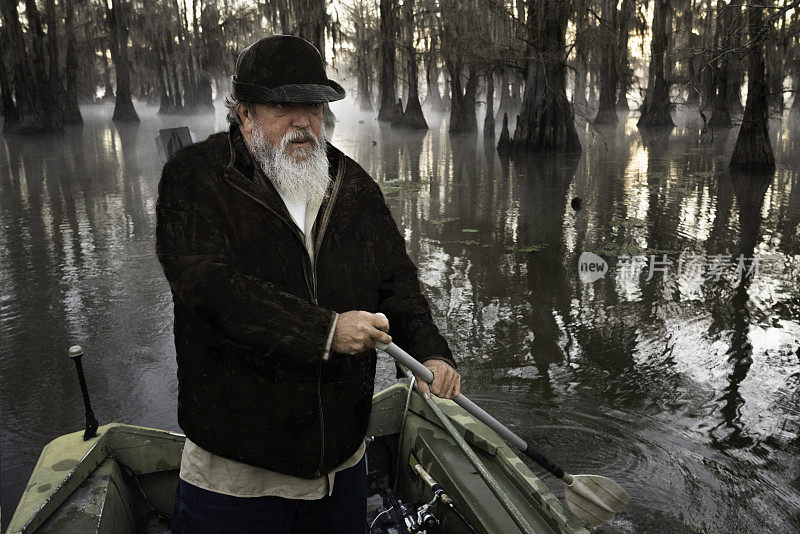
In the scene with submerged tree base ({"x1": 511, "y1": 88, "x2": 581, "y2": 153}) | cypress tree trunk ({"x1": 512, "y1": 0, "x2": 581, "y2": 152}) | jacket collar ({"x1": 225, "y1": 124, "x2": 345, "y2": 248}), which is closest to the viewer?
jacket collar ({"x1": 225, "y1": 124, "x2": 345, "y2": 248})

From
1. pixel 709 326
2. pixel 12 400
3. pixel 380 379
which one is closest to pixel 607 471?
pixel 380 379

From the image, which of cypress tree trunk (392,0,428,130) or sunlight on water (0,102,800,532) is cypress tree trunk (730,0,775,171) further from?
cypress tree trunk (392,0,428,130)

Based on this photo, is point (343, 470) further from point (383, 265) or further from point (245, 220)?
point (245, 220)

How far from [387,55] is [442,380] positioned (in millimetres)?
30721

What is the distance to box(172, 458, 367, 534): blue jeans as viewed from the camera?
1803 mm

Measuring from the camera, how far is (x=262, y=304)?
159 cm

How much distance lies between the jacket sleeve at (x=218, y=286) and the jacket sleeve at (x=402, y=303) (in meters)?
0.41

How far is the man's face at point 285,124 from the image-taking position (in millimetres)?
1842

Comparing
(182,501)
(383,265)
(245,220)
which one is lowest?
(182,501)

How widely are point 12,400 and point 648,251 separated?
7.07 metres

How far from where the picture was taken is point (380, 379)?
17.9 ft

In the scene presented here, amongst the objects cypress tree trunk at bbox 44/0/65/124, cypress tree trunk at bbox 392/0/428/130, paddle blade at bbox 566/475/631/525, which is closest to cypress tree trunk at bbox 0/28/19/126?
cypress tree trunk at bbox 44/0/65/124

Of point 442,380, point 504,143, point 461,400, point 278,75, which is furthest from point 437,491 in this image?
point 504,143

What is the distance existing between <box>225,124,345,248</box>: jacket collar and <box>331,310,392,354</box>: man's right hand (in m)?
0.27
